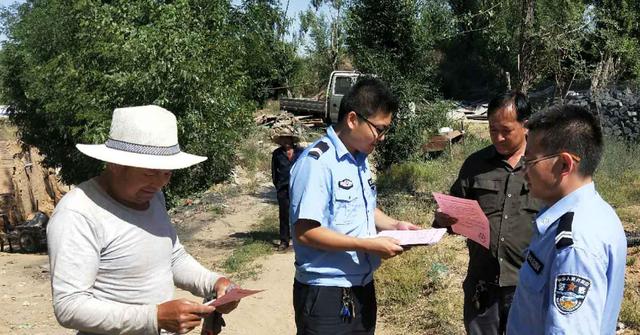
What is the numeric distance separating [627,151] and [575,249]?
13.2m

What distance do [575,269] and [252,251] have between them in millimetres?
7585

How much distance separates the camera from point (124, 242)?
220 centimetres

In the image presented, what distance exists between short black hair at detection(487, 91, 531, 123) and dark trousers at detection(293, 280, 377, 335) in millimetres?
1265

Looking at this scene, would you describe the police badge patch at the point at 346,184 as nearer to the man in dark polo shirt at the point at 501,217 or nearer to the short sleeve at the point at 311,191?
the short sleeve at the point at 311,191

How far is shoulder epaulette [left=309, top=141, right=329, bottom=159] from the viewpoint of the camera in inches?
112

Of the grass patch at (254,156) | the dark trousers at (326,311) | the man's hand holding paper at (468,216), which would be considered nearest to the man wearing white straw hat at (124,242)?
the dark trousers at (326,311)

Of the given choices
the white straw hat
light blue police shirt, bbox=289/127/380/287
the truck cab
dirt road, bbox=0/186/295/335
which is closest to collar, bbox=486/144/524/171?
light blue police shirt, bbox=289/127/380/287

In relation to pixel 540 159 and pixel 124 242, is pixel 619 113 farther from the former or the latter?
pixel 124 242

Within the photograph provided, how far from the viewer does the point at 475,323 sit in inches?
133

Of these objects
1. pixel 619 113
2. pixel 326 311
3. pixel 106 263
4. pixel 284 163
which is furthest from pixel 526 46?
pixel 619 113

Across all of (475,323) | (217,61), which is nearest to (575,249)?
(475,323)

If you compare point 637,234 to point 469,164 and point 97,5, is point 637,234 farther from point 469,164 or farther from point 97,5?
point 97,5

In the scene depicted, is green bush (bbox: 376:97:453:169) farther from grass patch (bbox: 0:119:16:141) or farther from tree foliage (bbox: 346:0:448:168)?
grass patch (bbox: 0:119:16:141)

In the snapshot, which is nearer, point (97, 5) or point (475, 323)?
point (475, 323)
